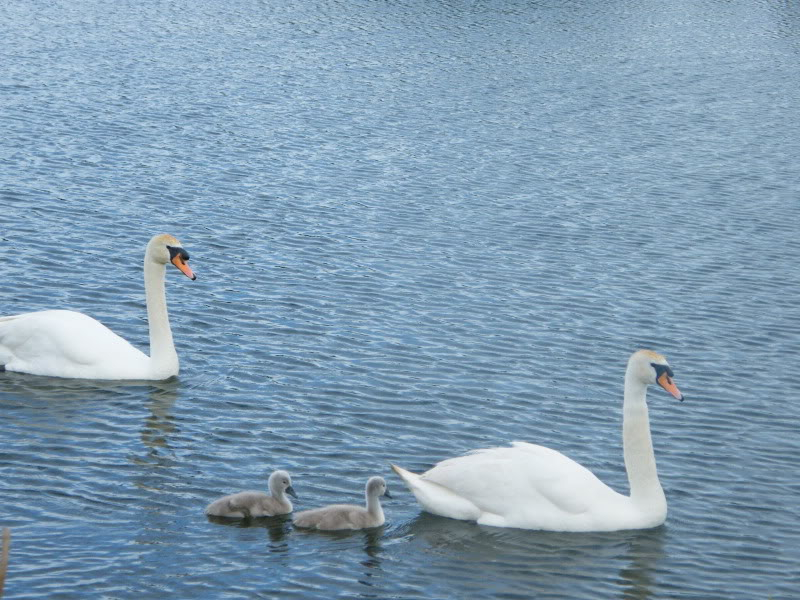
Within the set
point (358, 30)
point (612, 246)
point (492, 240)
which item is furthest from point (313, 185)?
point (358, 30)

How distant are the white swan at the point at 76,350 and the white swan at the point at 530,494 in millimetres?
3814

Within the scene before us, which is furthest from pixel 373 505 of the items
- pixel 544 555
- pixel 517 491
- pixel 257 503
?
pixel 544 555

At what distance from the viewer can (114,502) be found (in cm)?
1073

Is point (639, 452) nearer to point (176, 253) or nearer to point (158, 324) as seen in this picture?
point (158, 324)

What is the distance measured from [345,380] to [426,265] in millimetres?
4715

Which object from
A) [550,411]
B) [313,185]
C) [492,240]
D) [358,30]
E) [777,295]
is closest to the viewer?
[550,411]

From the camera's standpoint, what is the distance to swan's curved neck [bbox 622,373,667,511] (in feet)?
35.8

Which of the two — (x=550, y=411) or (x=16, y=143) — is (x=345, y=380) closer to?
(x=550, y=411)

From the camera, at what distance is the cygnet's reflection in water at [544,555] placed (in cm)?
993

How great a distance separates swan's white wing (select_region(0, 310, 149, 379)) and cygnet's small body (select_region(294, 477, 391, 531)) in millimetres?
3703

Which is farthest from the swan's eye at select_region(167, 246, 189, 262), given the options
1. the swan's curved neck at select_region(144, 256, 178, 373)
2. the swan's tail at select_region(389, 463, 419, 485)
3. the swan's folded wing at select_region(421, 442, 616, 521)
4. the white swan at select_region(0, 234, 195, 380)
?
the swan's folded wing at select_region(421, 442, 616, 521)

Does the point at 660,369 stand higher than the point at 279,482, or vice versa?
the point at 660,369

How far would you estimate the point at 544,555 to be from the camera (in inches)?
408

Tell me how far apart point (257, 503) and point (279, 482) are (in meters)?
0.25
